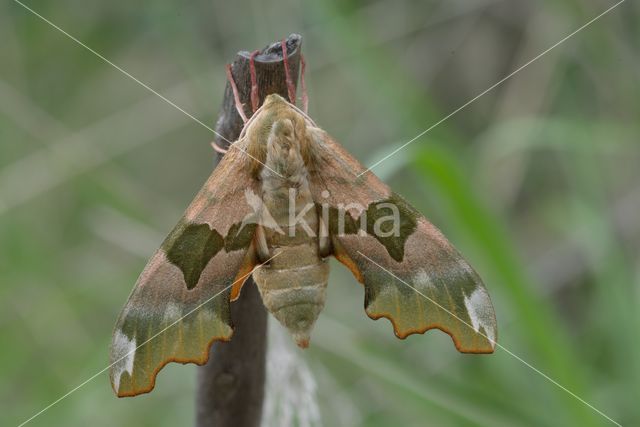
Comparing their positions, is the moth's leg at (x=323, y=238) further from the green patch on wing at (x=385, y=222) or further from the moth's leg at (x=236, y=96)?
the moth's leg at (x=236, y=96)

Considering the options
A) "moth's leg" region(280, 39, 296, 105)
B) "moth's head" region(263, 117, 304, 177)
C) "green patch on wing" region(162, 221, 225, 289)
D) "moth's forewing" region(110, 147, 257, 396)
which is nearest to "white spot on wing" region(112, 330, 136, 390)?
"moth's forewing" region(110, 147, 257, 396)

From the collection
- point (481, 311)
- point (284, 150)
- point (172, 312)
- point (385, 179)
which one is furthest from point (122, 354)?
point (385, 179)

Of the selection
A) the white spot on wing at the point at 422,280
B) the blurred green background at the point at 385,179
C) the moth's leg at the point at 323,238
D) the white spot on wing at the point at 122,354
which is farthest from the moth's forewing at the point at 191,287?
the blurred green background at the point at 385,179

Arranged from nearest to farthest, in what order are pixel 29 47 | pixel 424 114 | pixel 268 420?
pixel 268 420 < pixel 424 114 < pixel 29 47

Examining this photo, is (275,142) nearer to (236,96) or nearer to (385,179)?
(236,96)

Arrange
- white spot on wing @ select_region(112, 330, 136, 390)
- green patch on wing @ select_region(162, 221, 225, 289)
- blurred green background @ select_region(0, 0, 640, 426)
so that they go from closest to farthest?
white spot on wing @ select_region(112, 330, 136, 390) → green patch on wing @ select_region(162, 221, 225, 289) → blurred green background @ select_region(0, 0, 640, 426)

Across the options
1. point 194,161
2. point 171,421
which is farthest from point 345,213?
point 194,161

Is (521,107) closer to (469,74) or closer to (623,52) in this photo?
(623,52)

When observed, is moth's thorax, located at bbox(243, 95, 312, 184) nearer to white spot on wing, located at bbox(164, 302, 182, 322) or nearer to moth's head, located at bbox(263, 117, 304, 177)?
moth's head, located at bbox(263, 117, 304, 177)
